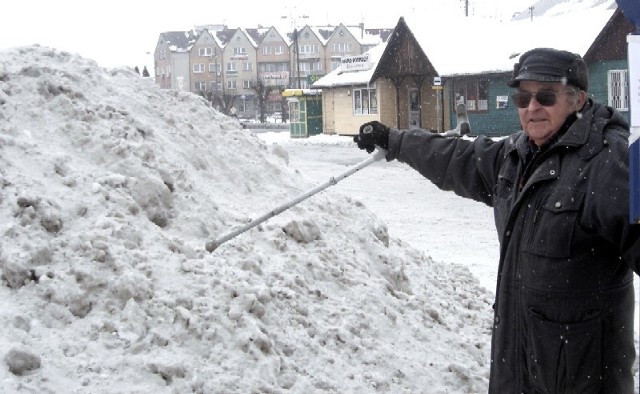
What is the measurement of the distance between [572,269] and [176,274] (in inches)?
90.0

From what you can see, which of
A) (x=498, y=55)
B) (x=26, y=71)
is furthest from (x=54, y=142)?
(x=498, y=55)

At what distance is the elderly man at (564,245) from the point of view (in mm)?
2463

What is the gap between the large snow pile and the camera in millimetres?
3605

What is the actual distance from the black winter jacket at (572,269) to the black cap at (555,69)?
4.6 inches

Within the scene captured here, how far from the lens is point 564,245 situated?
8.19 feet

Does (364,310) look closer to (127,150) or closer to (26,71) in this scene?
(127,150)

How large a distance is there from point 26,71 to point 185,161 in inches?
51.7

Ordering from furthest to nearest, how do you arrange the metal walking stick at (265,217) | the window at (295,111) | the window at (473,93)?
the window at (295,111), the window at (473,93), the metal walking stick at (265,217)

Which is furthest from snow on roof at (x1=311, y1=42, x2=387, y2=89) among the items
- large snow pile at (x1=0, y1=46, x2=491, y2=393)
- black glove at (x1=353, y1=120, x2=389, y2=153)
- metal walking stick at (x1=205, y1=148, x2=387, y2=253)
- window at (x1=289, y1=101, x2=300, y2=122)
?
black glove at (x1=353, y1=120, x2=389, y2=153)

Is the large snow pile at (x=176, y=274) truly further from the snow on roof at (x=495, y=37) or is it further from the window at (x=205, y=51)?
the window at (x=205, y=51)

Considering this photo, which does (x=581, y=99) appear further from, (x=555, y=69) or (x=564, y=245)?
(x=564, y=245)

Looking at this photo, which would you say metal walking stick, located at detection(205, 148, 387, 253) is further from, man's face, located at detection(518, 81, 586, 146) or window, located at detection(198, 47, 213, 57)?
window, located at detection(198, 47, 213, 57)

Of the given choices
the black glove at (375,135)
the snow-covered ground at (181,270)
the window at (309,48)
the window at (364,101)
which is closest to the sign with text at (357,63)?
the window at (364,101)

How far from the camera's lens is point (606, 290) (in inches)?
99.0
